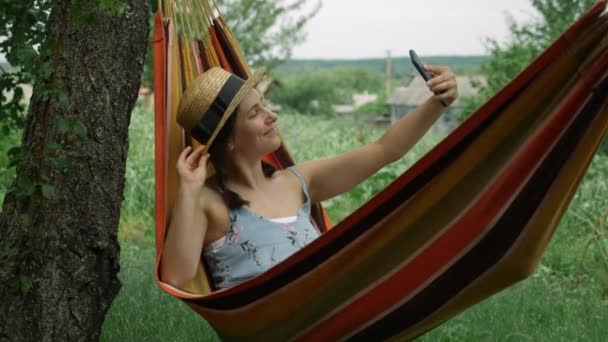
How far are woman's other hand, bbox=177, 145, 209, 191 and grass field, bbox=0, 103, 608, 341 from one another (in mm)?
410

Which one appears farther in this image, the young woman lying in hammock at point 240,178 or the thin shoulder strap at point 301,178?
the thin shoulder strap at point 301,178

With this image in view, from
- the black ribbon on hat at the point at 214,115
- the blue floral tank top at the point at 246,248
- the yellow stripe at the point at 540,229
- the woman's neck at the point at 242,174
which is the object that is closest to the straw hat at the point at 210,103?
the black ribbon on hat at the point at 214,115

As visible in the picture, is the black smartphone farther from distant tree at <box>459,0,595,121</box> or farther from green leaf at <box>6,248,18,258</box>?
distant tree at <box>459,0,595,121</box>

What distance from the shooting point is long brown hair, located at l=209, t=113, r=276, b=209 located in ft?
8.09

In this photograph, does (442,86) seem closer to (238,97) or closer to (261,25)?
(238,97)

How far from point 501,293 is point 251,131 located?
1904 millimetres

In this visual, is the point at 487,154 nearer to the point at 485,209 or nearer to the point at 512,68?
the point at 485,209

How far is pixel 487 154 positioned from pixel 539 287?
7.91 feet

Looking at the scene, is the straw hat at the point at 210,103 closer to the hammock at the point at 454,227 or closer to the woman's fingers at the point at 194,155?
the woman's fingers at the point at 194,155

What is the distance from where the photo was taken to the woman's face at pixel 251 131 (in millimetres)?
2508

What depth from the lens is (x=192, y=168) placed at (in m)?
2.38

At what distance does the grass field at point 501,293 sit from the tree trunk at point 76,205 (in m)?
0.16

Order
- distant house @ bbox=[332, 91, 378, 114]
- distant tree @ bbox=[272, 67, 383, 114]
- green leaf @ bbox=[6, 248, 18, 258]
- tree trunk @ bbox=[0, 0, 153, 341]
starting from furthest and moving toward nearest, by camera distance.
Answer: distant tree @ bbox=[272, 67, 383, 114] < distant house @ bbox=[332, 91, 378, 114] < tree trunk @ bbox=[0, 0, 153, 341] < green leaf @ bbox=[6, 248, 18, 258]

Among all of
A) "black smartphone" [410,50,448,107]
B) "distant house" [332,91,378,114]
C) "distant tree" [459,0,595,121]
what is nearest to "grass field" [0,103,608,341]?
"black smartphone" [410,50,448,107]
